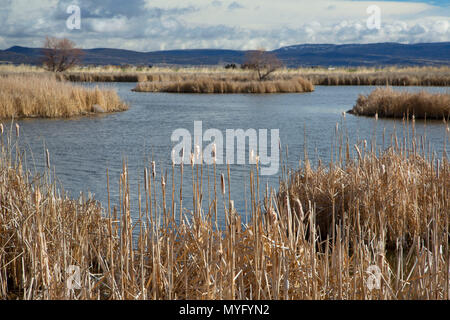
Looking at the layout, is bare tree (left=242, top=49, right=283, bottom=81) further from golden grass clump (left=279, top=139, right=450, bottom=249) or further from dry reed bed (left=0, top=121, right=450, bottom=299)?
dry reed bed (left=0, top=121, right=450, bottom=299)

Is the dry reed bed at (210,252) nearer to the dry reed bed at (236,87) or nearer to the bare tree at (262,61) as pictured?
the dry reed bed at (236,87)

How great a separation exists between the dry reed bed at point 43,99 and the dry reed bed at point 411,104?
9.13m

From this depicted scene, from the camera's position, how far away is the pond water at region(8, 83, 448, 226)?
27.3 ft

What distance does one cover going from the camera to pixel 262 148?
1114cm

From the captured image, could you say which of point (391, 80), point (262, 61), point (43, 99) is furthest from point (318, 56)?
point (43, 99)

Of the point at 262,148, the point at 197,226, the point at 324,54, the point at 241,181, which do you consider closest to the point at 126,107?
the point at 262,148

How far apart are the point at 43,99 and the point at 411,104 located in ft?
37.3

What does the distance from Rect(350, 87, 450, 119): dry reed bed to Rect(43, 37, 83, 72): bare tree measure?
107 ft

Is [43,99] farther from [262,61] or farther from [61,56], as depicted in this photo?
[61,56]

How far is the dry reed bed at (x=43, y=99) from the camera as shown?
1644 cm
